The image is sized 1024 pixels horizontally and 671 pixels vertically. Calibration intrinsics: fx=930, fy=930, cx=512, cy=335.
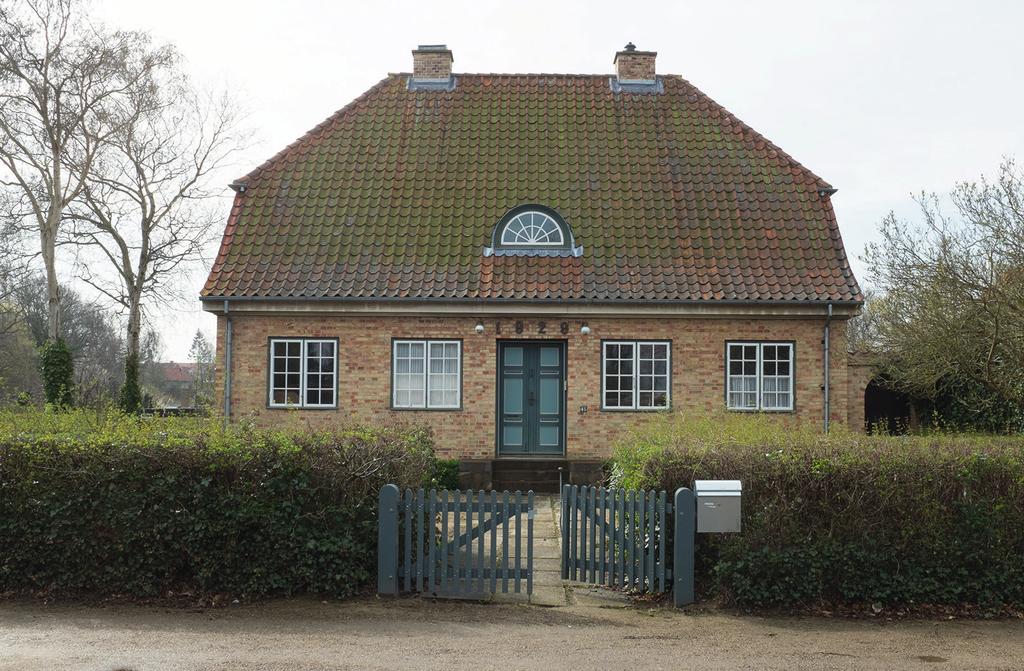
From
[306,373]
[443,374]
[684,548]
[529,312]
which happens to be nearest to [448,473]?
[443,374]

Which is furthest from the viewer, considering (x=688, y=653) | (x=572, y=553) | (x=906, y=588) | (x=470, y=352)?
(x=470, y=352)

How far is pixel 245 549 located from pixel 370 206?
36.9 ft

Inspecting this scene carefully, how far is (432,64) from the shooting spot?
21.9m

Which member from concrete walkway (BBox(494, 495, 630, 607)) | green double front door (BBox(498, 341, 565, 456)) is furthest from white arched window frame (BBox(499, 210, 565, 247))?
concrete walkway (BBox(494, 495, 630, 607))

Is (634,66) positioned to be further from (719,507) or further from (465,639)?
(465,639)

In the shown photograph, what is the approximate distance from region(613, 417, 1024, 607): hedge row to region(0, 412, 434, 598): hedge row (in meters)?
3.77

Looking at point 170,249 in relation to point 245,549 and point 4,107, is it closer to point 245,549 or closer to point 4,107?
point 4,107

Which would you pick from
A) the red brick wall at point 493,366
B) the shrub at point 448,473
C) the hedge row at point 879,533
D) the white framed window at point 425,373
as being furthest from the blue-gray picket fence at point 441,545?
the white framed window at point 425,373

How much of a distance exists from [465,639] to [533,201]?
12340 mm

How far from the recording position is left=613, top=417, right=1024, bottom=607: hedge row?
8.73m

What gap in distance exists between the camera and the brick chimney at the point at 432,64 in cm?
2181

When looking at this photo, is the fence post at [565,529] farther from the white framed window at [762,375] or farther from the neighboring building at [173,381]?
the neighboring building at [173,381]

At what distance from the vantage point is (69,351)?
27.0 metres

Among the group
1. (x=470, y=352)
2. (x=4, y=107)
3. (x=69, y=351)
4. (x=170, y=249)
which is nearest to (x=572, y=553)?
(x=470, y=352)
